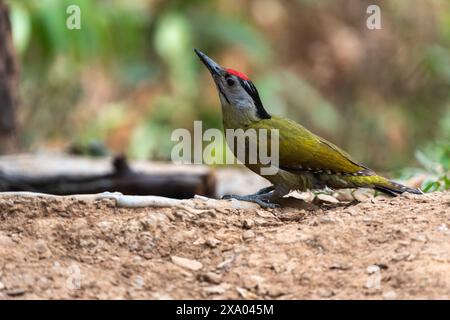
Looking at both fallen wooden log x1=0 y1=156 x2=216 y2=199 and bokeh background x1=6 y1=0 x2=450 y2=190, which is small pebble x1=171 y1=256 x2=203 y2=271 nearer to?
fallen wooden log x1=0 y1=156 x2=216 y2=199

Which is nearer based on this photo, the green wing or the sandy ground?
the sandy ground

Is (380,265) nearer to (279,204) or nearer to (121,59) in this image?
(279,204)

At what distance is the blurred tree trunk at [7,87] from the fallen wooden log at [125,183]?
62.5 inches

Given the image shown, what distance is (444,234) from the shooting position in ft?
12.9

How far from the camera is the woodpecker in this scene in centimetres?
477

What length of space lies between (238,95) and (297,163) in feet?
1.96

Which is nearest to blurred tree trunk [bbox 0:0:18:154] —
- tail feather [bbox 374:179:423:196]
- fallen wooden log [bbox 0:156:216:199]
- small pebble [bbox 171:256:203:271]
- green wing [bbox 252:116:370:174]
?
fallen wooden log [bbox 0:156:216:199]

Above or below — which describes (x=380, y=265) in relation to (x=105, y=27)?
below

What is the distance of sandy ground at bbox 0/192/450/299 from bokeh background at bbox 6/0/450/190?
7.75 metres

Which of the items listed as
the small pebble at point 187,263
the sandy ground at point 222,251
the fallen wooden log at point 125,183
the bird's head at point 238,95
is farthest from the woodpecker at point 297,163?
the fallen wooden log at point 125,183

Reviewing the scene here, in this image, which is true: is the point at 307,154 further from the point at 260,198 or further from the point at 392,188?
the point at 392,188

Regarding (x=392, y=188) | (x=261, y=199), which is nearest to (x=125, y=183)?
(x=261, y=199)

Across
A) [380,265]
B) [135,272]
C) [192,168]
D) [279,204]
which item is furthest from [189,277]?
[192,168]
